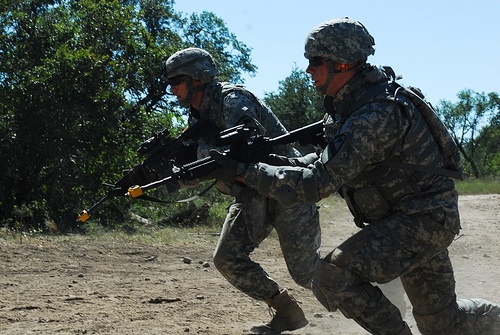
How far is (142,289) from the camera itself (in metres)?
7.44

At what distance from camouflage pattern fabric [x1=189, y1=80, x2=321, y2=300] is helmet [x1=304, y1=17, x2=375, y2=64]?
124cm

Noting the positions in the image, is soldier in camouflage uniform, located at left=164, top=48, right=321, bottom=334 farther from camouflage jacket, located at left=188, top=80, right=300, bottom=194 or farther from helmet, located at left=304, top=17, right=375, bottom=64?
helmet, located at left=304, top=17, right=375, bottom=64

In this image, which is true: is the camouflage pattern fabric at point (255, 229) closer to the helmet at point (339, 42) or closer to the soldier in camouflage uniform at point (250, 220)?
the soldier in camouflage uniform at point (250, 220)

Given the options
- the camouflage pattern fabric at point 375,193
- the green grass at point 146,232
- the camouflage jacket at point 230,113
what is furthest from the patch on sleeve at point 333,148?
the green grass at point 146,232

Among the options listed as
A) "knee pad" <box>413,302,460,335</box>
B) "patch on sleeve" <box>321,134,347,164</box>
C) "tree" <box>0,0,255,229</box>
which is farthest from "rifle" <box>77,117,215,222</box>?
"tree" <box>0,0,255,229</box>

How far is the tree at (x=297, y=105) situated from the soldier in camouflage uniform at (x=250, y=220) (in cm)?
2651

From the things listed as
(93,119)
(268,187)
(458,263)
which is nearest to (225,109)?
(268,187)

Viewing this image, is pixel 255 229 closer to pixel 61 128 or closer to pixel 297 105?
pixel 61 128

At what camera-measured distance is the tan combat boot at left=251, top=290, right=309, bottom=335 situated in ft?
19.5

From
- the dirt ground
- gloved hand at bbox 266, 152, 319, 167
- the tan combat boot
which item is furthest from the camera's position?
the dirt ground

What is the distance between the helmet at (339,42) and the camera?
14.7ft

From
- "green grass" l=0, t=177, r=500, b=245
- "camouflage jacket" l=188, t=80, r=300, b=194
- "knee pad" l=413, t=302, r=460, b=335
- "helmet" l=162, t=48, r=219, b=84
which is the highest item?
"helmet" l=162, t=48, r=219, b=84

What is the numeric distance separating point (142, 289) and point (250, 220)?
6.78ft

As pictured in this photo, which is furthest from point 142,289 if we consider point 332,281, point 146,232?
point 146,232
